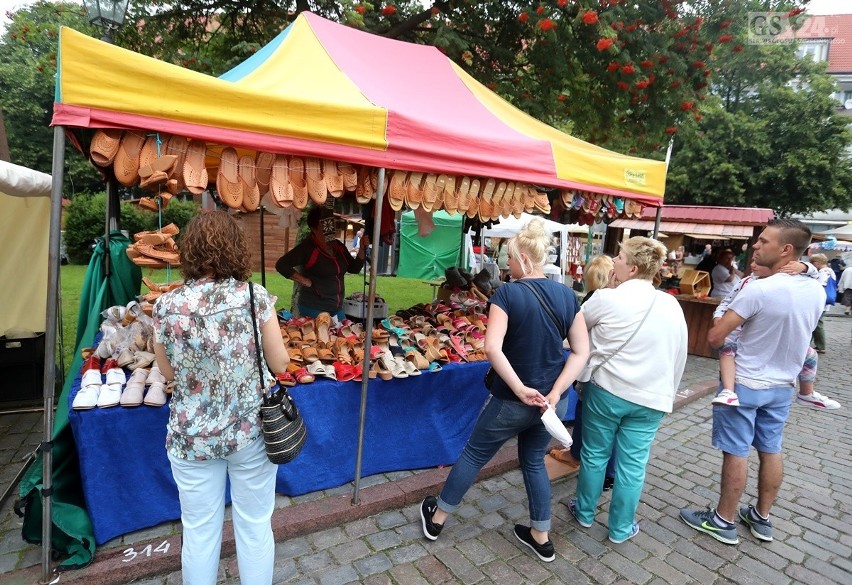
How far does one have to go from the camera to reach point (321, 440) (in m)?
2.87

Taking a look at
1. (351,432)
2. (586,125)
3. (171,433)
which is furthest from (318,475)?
(586,125)

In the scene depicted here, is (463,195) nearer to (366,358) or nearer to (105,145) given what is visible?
(366,358)

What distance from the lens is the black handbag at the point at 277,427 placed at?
5.82 feet

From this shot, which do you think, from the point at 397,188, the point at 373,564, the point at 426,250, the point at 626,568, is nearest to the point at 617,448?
the point at 626,568

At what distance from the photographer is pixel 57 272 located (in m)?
1.96

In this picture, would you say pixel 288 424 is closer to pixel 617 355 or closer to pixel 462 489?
pixel 462 489

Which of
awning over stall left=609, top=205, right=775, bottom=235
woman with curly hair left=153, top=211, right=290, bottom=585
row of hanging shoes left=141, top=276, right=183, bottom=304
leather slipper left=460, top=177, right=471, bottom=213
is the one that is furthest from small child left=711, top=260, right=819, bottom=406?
awning over stall left=609, top=205, right=775, bottom=235

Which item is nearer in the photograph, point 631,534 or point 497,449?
point 497,449

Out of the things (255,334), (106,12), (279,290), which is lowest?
(279,290)

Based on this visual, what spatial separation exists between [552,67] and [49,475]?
21.4ft

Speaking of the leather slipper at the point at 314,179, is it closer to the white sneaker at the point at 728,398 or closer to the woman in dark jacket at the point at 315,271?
the woman in dark jacket at the point at 315,271

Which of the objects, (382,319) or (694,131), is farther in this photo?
(694,131)

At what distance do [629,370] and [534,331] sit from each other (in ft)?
2.05

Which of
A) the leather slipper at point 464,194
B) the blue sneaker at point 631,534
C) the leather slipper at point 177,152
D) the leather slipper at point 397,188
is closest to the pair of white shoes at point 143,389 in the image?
the leather slipper at point 177,152
